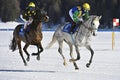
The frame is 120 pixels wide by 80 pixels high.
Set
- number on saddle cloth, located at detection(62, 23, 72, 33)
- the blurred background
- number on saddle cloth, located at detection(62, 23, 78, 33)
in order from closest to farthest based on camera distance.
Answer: number on saddle cloth, located at detection(62, 23, 78, 33) → number on saddle cloth, located at detection(62, 23, 72, 33) → the blurred background

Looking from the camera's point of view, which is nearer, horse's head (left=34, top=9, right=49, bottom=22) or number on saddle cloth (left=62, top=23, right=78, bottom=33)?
number on saddle cloth (left=62, top=23, right=78, bottom=33)

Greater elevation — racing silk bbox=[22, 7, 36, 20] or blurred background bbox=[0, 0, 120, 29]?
racing silk bbox=[22, 7, 36, 20]

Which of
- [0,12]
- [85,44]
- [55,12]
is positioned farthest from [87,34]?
[0,12]

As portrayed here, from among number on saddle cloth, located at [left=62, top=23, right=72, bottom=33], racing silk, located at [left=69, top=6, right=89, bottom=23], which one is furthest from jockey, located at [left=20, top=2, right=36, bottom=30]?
racing silk, located at [left=69, top=6, right=89, bottom=23]

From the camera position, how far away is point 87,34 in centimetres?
1392

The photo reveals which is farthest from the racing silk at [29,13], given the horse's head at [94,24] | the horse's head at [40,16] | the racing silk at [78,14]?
the horse's head at [94,24]

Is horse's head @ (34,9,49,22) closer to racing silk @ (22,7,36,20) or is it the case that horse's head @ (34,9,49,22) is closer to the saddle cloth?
racing silk @ (22,7,36,20)

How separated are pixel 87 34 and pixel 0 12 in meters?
48.7

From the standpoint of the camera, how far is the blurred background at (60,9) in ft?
177

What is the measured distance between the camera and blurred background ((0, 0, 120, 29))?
54.1 meters

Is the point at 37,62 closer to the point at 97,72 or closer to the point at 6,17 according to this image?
the point at 97,72

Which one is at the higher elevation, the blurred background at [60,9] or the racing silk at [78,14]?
the racing silk at [78,14]

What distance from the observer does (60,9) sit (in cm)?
5862

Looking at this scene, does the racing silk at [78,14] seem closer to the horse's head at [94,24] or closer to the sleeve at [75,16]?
the sleeve at [75,16]
